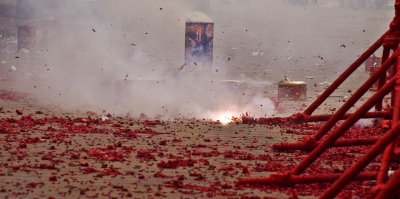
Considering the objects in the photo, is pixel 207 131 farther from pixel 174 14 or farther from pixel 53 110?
pixel 174 14

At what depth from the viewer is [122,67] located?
20.0 m

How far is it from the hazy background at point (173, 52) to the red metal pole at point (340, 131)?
6773 millimetres

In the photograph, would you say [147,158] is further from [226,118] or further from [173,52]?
[173,52]

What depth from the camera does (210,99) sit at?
51.2 ft

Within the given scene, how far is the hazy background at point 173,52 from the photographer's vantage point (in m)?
15.6

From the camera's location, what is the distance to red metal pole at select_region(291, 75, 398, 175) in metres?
6.60

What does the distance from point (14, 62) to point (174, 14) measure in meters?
8.18

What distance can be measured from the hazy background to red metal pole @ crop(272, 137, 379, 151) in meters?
4.45

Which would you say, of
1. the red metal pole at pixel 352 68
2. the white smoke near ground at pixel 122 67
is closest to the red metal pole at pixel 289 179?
the red metal pole at pixel 352 68

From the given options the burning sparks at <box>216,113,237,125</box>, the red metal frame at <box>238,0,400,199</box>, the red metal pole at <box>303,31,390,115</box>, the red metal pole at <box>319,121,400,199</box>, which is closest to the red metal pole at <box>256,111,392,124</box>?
the red metal frame at <box>238,0,400,199</box>

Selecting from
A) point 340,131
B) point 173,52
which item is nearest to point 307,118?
point 340,131

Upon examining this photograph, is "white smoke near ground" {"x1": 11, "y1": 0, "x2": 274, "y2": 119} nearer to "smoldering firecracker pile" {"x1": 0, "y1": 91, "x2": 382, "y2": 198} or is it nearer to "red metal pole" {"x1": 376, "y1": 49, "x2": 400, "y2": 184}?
"smoldering firecracker pile" {"x1": 0, "y1": 91, "x2": 382, "y2": 198}

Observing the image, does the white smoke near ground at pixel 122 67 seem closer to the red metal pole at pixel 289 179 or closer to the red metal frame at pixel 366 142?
the red metal frame at pixel 366 142

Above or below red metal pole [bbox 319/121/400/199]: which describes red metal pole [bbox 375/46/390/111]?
above
